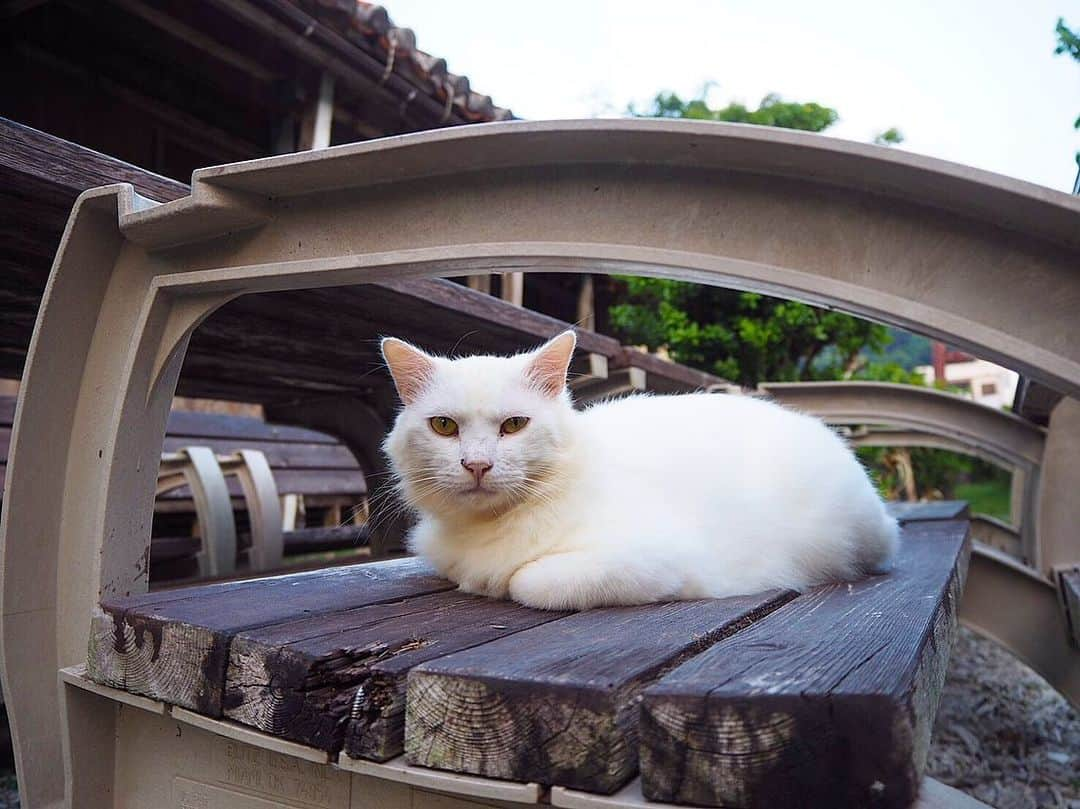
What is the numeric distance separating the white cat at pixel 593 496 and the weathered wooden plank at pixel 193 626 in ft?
0.69

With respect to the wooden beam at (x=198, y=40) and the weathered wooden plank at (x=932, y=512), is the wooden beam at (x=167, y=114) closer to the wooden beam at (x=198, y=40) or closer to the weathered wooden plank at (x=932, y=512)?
the wooden beam at (x=198, y=40)

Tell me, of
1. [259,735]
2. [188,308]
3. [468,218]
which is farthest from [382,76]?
[259,735]

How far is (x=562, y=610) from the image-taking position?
1298mm

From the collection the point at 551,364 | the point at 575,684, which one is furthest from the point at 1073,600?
the point at 575,684

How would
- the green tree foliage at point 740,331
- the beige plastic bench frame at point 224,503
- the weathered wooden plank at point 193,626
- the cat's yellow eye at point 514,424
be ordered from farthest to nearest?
the green tree foliage at point 740,331
the beige plastic bench frame at point 224,503
the cat's yellow eye at point 514,424
the weathered wooden plank at point 193,626

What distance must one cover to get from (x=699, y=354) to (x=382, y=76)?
458 cm

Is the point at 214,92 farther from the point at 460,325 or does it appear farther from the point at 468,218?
the point at 468,218

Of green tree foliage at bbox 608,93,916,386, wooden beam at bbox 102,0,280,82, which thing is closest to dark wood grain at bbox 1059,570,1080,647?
wooden beam at bbox 102,0,280,82

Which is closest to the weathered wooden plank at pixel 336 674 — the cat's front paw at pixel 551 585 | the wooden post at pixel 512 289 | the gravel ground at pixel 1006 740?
the cat's front paw at pixel 551 585

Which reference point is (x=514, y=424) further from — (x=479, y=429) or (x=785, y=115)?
(x=785, y=115)

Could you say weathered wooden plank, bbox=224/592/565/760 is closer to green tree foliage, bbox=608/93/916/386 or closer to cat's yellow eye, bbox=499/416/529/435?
cat's yellow eye, bbox=499/416/529/435

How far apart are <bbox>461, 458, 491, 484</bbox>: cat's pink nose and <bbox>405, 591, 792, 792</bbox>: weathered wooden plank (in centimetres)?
46

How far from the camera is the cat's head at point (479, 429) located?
1.48 meters

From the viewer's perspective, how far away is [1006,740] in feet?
10.8
